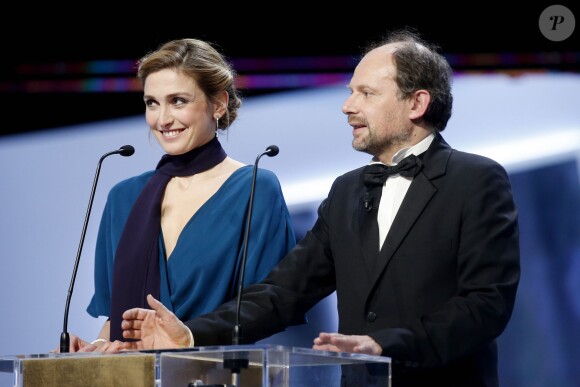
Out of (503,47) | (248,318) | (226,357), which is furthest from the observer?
(503,47)

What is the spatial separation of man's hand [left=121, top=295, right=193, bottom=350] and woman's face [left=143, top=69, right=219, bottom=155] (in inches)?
34.6

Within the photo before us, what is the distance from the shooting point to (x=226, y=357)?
225cm

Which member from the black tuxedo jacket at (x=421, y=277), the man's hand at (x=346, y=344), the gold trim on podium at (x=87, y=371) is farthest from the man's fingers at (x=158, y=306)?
the man's hand at (x=346, y=344)

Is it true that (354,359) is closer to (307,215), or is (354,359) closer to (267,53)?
(307,215)

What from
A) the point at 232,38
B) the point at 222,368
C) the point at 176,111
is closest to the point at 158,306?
the point at 222,368

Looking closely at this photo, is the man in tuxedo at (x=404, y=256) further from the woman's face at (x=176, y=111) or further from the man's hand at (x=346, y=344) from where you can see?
the woman's face at (x=176, y=111)

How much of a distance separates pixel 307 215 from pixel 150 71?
2.80 ft

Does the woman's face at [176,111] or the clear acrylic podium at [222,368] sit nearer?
the clear acrylic podium at [222,368]

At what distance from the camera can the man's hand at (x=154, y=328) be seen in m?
2.75

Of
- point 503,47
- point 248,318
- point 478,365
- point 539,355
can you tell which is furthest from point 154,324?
point 503,47

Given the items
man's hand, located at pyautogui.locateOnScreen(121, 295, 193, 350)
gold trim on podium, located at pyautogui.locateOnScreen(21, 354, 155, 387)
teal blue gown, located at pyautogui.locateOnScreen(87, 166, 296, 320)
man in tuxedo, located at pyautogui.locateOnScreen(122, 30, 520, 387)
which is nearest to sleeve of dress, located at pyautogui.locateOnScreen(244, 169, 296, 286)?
teal blue gown, located at pyautogui.locateOnScreen(87, 166, 296, 320)

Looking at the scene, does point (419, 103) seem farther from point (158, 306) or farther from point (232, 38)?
point (232, 38)

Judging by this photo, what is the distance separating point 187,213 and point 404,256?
912 mm

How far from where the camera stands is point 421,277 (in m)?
2.83
